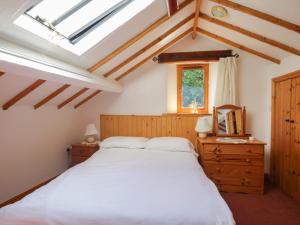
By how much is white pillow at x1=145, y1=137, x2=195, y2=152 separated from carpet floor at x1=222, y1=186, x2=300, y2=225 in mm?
833

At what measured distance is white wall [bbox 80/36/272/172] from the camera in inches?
128

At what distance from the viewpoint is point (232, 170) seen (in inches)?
111

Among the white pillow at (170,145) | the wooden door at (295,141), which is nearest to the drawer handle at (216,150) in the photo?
the white pillow at (170,145)

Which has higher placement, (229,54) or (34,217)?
(229,54)

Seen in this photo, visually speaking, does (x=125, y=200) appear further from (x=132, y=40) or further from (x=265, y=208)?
(x=265, y=208)

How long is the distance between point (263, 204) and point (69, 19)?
3032mm

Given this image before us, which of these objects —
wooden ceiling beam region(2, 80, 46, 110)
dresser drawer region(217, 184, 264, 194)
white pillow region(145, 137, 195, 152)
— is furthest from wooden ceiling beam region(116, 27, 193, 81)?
dresser drawer region(217, 184, 264, 194)

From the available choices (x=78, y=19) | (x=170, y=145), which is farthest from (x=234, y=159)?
(x=78, y=19)

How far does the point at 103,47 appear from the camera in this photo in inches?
87.0

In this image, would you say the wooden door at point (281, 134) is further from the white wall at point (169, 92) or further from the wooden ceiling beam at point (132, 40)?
the wooden ceiling beam at point (132, 40)

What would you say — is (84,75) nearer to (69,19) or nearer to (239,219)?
(69,19)

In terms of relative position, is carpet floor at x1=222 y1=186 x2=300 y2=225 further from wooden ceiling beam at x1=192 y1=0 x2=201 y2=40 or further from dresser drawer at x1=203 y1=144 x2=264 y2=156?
wooden ceiling beam at x1=192 y1=0 x2=201 y2=40

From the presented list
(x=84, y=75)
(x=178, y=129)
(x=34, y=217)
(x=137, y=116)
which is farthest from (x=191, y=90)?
(x=34, y=217)

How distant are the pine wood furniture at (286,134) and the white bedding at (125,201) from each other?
1435mm
